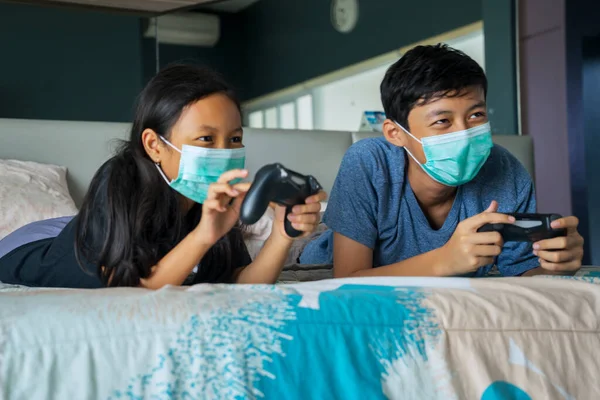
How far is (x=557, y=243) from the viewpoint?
4.14ft

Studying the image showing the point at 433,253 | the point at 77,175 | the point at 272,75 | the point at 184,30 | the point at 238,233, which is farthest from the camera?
the point at 272,75

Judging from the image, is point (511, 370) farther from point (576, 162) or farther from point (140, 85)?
point (140, 85)

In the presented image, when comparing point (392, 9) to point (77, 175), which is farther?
point (392, 9)

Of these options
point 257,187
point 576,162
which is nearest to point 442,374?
point 257,187

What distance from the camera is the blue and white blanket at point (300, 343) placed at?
0.73m

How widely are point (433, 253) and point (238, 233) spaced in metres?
0.41

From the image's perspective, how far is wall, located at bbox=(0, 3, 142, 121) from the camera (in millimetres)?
5016

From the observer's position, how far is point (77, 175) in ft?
8.30

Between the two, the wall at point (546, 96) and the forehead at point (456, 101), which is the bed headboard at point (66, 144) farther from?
the wall at point (546, 96)

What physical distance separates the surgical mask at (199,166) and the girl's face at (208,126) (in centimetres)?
1

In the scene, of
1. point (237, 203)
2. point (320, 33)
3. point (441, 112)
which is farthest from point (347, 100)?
point (237, 203)

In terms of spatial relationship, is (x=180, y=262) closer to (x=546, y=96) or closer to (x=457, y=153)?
(x=457, y=153)

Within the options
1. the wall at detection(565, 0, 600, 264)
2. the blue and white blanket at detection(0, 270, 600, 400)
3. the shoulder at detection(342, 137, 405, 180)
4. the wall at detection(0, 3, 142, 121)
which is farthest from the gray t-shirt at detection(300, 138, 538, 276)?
the wall at detection(0, 3, 142, 121)

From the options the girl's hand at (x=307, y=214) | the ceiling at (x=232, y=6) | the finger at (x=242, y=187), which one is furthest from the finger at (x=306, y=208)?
the ceiling at (x=232, y=6)
